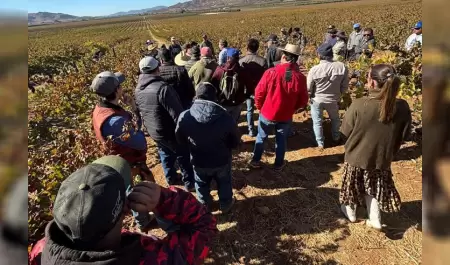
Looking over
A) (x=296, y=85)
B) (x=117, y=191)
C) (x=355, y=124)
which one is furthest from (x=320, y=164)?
(x=117, y=191)

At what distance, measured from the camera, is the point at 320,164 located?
5223mm

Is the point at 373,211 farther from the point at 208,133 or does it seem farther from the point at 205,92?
the point at 205,92

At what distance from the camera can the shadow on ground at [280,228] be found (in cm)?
360

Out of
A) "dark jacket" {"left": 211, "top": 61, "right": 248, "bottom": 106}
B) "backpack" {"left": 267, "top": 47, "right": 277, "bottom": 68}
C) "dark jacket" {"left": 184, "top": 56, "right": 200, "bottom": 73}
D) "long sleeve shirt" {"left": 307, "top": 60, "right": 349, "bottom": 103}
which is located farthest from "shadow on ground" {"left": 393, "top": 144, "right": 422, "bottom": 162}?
"dark jacket" {"left": 184, "top": 56, "right": 200, "bottom": 73}

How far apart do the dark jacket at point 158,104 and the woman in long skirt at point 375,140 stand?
1932 millimetres

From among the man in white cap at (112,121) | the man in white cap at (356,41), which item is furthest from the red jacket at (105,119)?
the man in white cap at (356,41)

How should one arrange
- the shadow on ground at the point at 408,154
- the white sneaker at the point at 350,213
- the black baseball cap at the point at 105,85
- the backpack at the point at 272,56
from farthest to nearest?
the backpack at the point at 272,56 < the shadow on ground at the point at 408,154 < the white sneaker at the point at 350,213 < the black baseball cap at the point at 105,85

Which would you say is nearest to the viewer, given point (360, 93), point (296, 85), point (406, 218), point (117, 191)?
point (117, 191)

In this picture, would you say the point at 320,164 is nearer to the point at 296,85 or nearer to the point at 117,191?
the point at 296,85

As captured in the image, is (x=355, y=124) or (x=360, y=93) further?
(x=360, y=93)

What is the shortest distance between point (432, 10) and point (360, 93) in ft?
19.8

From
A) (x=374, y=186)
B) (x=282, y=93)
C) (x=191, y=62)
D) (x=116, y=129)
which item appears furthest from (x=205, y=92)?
(x=191, y=62)

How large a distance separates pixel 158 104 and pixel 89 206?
2.81m

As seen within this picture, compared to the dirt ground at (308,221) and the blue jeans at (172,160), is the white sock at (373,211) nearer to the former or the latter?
the dirt ground at (308,221)
